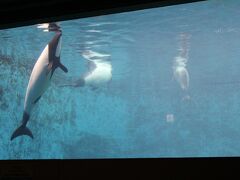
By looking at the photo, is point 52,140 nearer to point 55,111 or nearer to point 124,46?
point 55,111

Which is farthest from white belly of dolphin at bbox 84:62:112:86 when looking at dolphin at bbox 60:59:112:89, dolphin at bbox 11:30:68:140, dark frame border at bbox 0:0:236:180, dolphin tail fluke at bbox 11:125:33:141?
dark frame border at bbox 0:0:236:180

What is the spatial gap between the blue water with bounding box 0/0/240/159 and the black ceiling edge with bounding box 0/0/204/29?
2.14 ft

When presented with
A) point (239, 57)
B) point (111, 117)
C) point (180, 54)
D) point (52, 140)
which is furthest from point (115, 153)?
point (239, 57)

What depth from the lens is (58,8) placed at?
1.90m

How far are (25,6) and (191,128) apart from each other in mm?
2124

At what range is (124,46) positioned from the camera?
16.6 feet

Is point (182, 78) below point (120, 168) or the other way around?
below

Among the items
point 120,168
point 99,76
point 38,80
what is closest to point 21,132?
point 38,80

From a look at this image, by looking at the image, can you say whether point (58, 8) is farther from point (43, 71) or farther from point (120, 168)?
point (43, 71)

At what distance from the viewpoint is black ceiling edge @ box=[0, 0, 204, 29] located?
5.85ft

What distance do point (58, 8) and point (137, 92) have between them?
1840mm

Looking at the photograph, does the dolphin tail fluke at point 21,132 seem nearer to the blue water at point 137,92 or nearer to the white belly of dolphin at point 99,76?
the blue water at point 137,92

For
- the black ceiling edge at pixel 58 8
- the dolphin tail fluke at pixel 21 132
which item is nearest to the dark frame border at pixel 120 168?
the black ceiling edge at pixel 58 8

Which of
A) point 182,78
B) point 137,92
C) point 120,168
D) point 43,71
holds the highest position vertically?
point 120,168
